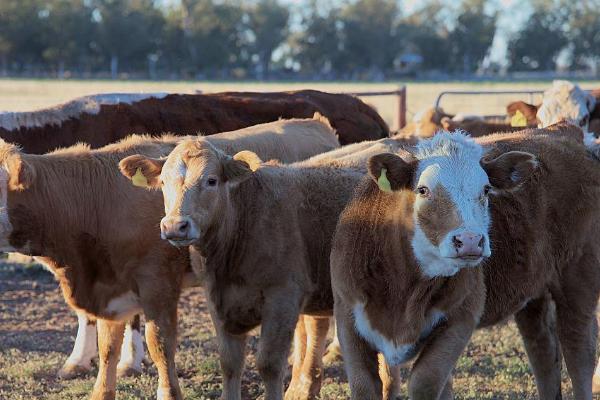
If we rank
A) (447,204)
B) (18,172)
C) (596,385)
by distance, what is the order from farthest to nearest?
(596,385) → (18,172) → (447,204)

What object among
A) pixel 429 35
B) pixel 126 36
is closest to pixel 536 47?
pixel 429 35

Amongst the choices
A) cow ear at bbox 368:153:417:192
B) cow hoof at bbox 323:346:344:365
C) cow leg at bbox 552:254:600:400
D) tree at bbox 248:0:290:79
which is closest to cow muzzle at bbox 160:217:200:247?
cow ear at bbox 368:153:417:192

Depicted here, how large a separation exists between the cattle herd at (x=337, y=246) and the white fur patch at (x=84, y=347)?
0.90 metres

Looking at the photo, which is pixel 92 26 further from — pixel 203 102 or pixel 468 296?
pixel 468 296

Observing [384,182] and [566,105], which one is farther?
[566,105]

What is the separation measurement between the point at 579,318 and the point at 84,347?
3570 millimetres

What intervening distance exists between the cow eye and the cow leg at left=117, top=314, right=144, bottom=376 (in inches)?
133

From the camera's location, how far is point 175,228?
4.74 m

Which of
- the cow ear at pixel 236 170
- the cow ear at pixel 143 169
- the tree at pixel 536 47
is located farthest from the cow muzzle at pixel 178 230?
the tree at pixel 536 47

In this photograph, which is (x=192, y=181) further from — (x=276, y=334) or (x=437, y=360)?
(x=437, y=360)

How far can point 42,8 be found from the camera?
252 ft

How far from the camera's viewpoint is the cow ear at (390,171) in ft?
14.4

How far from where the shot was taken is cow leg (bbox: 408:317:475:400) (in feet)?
14.5

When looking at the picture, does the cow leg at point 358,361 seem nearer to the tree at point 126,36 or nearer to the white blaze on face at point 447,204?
the white blaze on face at point 447,204
